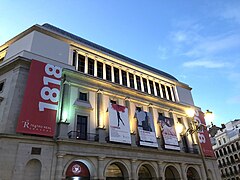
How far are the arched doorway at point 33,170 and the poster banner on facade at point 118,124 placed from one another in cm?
631

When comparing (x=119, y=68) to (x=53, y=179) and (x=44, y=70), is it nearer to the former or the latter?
(x=44, y=70)

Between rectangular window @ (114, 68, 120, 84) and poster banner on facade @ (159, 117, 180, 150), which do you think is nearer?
poster banner on facade @ (159, 117, 180, 150)

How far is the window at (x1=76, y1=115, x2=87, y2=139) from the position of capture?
1741 cm

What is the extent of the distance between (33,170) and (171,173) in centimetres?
1503

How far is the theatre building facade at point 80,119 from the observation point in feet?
48.5

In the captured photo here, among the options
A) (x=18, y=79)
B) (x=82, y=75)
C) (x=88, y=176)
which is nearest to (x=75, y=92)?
(x=82, y=75)

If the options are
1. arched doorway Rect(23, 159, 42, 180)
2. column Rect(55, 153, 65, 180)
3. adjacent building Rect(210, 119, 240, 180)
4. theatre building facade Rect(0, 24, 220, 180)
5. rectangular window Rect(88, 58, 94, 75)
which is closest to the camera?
arched doorway Rect(23, 159, 42, 180)

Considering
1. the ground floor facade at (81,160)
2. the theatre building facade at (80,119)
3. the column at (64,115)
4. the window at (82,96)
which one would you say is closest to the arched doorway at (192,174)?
the theatre building facade at (80,119)

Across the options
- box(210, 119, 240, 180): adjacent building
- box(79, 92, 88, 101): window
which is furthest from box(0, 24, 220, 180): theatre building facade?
box(210, 119, 240, 180): adjacent building

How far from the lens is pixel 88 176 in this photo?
16641 millimetres

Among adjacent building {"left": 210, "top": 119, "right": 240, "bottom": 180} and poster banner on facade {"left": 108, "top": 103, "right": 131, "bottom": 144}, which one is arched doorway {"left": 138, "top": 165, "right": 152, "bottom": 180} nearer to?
poster banner on facade {"left": 108, "top": 103, "right": 131, "bottom": 144}

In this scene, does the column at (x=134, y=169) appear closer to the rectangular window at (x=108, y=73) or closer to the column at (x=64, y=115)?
the column at (x=64, y=115)

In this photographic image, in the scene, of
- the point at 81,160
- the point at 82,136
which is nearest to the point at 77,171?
the point at 81,160

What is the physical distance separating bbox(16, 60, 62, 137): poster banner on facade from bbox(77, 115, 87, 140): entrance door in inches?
95.9
